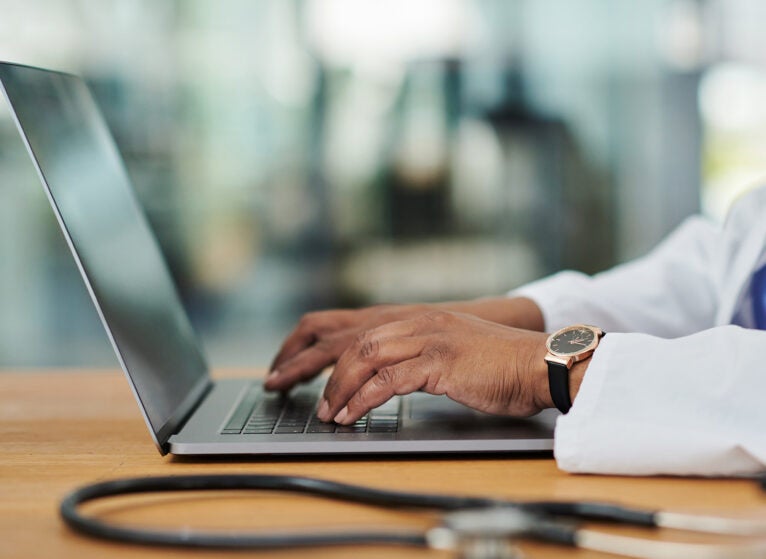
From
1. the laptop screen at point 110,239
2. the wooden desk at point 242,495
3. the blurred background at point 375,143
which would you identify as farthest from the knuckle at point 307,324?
the blurred background at point 375,143

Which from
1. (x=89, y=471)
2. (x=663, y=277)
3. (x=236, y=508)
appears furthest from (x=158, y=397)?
(x=663, y=277)

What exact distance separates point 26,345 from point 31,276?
28cm

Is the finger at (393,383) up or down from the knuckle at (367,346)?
down

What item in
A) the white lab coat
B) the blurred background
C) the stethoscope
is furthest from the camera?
the blurred background

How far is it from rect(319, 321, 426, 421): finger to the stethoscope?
0.18m

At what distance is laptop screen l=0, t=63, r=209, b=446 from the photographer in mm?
770

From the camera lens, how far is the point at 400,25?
3.80 meters

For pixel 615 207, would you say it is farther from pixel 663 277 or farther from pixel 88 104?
pixel 88 104

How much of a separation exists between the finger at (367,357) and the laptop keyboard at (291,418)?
3 cm

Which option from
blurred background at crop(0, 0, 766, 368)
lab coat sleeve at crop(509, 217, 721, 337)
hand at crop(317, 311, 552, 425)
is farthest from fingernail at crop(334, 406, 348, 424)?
blurred background at crop(0, 0, 766, 368)

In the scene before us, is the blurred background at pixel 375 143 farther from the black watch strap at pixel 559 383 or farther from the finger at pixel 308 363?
the black watch strap at pixel 559 383

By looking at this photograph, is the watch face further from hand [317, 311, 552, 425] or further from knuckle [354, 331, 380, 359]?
knuckle [354, 331, 380, 359]

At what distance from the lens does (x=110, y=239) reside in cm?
92

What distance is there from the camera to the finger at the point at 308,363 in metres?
1.03
